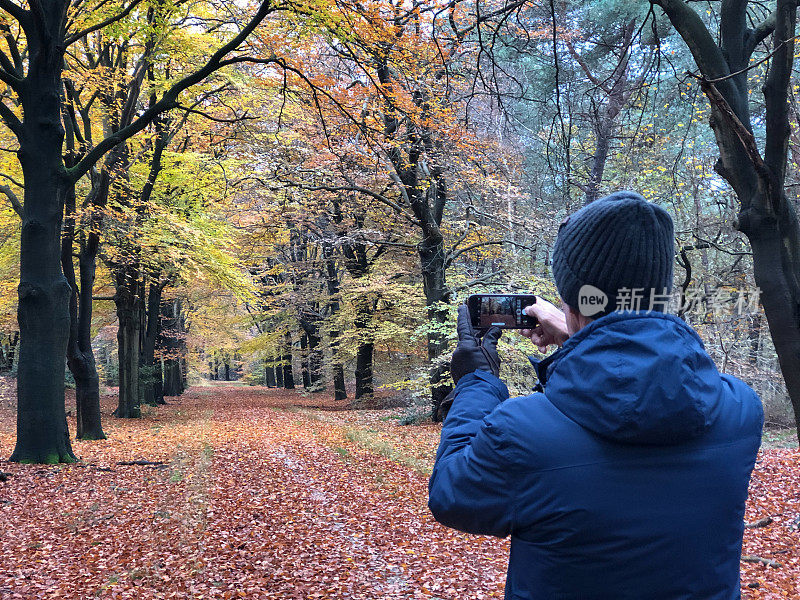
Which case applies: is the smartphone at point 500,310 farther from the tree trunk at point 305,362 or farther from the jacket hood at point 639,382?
the tree trunk at point 305,362

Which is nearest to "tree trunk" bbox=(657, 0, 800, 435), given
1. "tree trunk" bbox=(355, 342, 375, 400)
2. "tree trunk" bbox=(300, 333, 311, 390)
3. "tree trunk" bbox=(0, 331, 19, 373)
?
"tree trunk" bbox=(355, 342, 375, 400)

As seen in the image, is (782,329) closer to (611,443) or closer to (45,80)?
(611,443)

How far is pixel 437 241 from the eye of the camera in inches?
582

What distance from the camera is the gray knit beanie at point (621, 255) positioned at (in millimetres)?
1319

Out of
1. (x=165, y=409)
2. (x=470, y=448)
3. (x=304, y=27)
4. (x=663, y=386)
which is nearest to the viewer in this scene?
(x=663, y=386)

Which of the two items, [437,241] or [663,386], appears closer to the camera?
[663,386]

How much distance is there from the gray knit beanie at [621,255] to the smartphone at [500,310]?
22.3 inches

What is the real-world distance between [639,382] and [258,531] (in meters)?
6.19

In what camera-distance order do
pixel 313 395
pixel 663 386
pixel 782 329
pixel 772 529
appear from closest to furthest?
pixel 663 386
pixel 782 329
pixel 772 529
pixel 313 395

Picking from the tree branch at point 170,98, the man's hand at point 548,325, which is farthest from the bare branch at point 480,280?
the man's hand at point 548,325

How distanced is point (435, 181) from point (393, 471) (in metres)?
7.40

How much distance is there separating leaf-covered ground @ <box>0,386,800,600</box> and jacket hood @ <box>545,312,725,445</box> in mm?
4314

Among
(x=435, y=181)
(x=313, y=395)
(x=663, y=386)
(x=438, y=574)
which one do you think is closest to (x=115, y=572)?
(x=438, y=574)

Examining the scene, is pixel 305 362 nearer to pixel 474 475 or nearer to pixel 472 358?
pixel 472 358
